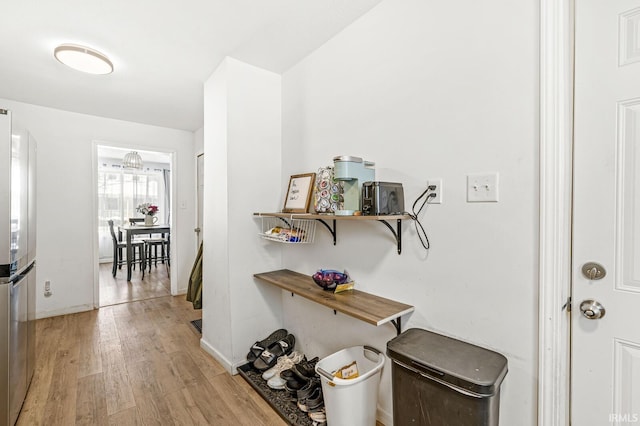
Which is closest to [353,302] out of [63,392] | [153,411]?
[153,411]

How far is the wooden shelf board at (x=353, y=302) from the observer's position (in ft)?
4.56

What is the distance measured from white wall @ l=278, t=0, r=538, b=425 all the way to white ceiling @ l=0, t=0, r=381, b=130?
277 millimetres

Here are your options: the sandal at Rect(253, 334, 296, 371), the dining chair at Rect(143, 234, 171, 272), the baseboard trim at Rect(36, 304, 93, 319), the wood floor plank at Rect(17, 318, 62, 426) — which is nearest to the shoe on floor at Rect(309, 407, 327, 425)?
the sandal at Rect(253, 334, 296, 371)

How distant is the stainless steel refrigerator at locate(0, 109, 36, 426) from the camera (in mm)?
1504

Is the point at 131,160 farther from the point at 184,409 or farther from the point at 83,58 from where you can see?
the point at 184,409

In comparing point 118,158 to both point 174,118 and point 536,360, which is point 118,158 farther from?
point 536,360

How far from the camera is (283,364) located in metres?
2.08

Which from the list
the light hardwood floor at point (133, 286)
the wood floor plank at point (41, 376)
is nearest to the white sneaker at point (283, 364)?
the wood floor plank at point (41, 376)

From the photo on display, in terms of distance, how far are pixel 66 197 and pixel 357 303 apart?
365 cm

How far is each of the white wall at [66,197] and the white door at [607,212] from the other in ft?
14.2

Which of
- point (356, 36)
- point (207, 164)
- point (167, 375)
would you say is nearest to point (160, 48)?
point (207, 164)

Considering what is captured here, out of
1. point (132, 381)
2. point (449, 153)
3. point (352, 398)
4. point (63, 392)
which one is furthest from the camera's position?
point (132, 381)

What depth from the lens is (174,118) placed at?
3.62 m

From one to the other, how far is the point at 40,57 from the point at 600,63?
3335 millimetres
